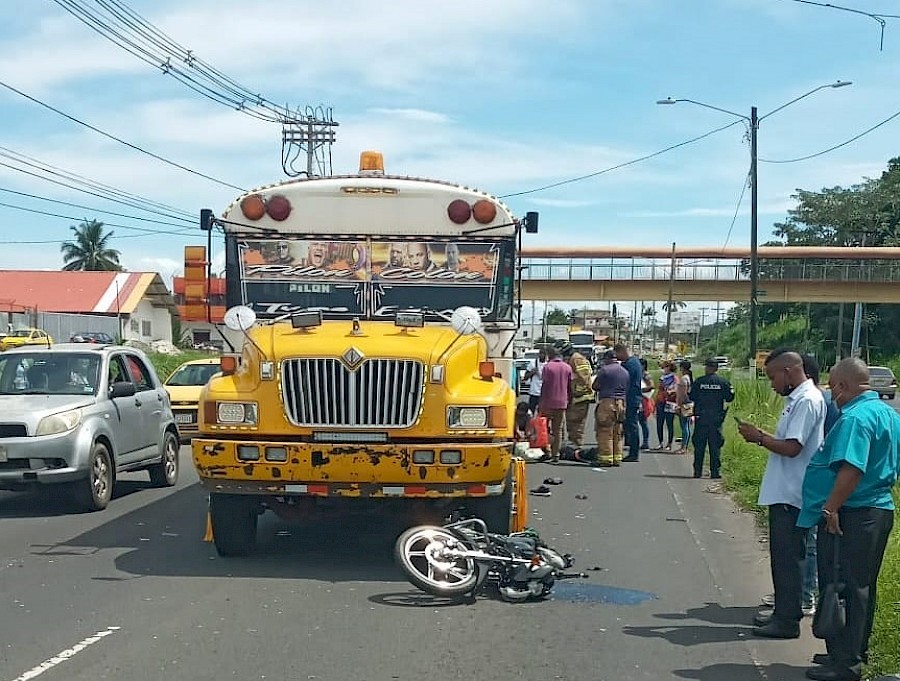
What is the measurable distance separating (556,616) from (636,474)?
882 cm

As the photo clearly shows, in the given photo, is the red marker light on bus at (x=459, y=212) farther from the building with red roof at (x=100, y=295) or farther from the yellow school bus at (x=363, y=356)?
the building with red roof at (x=100, y=295)

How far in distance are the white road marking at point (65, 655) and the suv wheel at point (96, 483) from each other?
191 inches

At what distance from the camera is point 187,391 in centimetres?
1948

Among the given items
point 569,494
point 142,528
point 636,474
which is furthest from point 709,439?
point 142,528

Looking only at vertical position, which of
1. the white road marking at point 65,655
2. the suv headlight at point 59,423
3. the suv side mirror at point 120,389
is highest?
the suv side mirror at point 120,389

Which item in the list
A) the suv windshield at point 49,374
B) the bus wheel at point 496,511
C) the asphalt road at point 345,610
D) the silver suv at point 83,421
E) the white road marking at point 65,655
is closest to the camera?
the white road marking at point 65,655

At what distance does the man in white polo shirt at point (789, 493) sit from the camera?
7.11m

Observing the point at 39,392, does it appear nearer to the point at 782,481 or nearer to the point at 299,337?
the point at 299,337

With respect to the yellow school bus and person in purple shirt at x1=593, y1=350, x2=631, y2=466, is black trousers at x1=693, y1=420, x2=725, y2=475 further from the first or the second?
the yellow school bus

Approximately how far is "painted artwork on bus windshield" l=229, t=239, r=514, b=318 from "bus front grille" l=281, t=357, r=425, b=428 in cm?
151

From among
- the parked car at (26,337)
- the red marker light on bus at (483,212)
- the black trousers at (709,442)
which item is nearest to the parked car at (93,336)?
the parked car at (26,337)

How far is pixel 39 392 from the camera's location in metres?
12.2

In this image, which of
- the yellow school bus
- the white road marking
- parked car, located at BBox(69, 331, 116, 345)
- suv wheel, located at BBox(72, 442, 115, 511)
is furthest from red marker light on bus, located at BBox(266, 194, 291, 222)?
parked car, located at BBox(69, 331, 116, 345)

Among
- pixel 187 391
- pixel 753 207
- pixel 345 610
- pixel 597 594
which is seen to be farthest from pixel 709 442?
pixel 753 207
